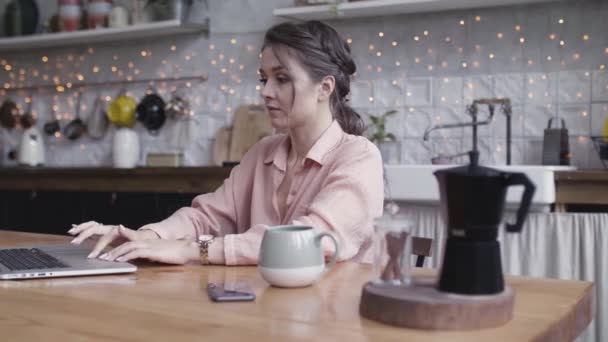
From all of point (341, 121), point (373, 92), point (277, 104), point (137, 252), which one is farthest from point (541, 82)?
point (137, 252)

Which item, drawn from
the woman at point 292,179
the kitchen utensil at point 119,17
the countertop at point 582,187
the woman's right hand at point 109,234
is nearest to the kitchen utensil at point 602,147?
the countertop at point 582,187

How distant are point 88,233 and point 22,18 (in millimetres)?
3514

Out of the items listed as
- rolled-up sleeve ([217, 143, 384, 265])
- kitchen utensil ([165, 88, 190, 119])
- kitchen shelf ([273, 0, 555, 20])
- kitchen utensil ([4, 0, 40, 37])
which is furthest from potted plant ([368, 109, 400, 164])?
kitchen utensil ([4, 0, 40, 37])

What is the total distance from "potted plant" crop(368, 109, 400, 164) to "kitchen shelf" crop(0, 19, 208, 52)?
1193 mm

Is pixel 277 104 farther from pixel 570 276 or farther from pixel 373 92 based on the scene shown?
pixel 373 92

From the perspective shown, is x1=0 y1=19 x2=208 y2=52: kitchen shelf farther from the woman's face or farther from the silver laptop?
the silver laptop

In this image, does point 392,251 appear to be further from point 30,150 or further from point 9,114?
point 9,114

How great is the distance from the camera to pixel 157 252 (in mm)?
1583

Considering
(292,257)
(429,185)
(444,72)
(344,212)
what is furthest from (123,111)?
(292,257)

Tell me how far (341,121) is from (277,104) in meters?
0.23

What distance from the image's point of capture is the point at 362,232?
5.51ft

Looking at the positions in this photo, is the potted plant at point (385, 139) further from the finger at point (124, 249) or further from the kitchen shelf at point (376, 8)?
the finger at point (124, 249)

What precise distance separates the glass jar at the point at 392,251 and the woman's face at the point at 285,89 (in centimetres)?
82

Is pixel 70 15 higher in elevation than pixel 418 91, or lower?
higher
